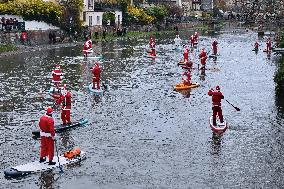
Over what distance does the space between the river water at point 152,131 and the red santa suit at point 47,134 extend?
2.50ft

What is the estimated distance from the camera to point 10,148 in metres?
22.9

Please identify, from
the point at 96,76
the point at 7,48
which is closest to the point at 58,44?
the point at 7,48

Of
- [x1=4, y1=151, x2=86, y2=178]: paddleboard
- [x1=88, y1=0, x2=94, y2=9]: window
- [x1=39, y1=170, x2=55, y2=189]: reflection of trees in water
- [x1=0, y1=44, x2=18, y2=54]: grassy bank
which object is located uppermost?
[x1=88, y1=0, x2=94, y2=9]: window

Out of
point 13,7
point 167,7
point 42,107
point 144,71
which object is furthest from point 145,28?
point 42,107

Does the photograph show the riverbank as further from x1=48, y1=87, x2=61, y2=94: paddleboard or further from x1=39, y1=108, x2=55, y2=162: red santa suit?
x1=39, y1=108, x2=55, y2=162: red santa suit

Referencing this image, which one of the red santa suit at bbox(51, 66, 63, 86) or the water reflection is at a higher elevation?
the red santa suit at bbox(51, 66, 63, 86)

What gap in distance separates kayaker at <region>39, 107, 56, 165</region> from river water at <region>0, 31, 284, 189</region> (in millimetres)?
731

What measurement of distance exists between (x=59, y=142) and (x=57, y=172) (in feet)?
13.5

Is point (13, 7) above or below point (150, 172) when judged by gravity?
above

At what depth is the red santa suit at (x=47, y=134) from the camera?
19797 mm

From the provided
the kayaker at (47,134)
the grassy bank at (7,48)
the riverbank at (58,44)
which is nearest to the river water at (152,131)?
the kayaker at (47,134)

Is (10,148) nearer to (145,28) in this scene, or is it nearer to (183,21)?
(145,28)

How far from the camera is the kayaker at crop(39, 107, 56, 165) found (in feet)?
65.0

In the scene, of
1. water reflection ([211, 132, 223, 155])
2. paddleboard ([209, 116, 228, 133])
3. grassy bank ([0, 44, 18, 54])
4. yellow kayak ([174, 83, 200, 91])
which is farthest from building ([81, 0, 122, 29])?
water reflection ([211, 132, 223, 155])
